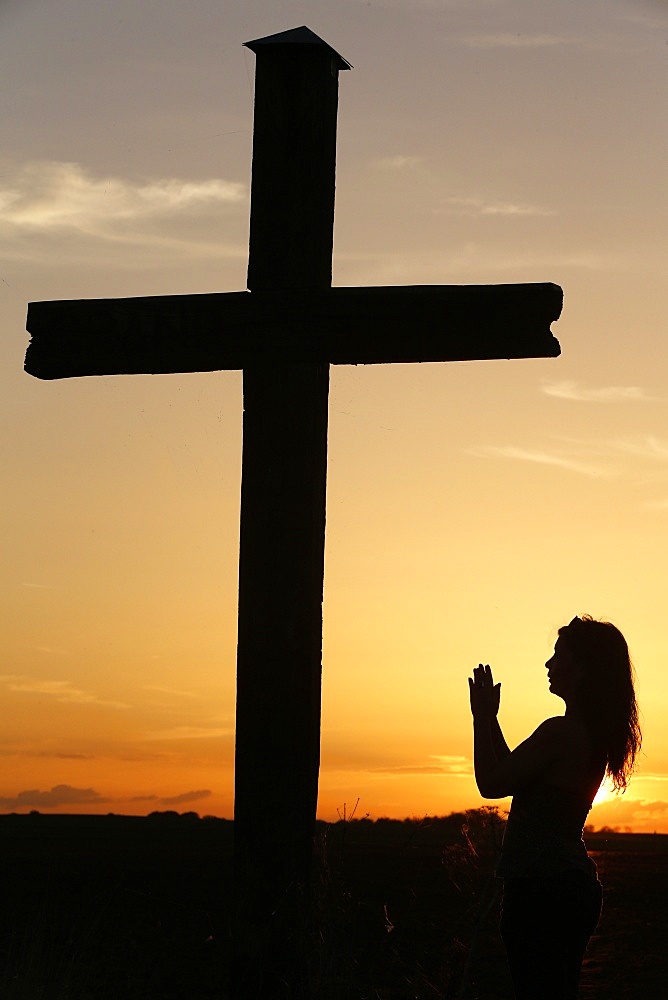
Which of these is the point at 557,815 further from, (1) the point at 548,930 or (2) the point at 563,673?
(2) the point at 563,673

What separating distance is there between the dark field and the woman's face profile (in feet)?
2.19

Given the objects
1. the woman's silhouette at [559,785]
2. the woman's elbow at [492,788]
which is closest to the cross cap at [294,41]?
the woman's silhouette at [559,785]

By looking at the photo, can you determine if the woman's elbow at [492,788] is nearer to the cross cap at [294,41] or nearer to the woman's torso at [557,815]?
the woman's torso at [557,815]

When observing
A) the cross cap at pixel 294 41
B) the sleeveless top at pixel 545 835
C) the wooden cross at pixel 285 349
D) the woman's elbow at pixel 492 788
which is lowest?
the sleeveless top at pixel 545 835

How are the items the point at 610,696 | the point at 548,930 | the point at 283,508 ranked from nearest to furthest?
the point at 548,930 → the point at 610,696 → the point at 283,508

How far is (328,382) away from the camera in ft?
14.5

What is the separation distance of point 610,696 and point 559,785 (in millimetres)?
340

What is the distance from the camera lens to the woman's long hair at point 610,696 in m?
3.92

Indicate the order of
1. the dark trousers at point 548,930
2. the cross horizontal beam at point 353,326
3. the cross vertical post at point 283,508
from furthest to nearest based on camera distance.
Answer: the cross horizontal beam at point 353,326, the cross vertical post at point 283,508, the dark trousers at point 548,930

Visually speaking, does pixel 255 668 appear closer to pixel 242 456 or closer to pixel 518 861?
pixel 242 456

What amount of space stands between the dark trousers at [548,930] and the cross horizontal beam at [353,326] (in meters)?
1.83

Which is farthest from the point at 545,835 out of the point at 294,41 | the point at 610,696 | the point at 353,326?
the point at 294,41

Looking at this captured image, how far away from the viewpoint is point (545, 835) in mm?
3787

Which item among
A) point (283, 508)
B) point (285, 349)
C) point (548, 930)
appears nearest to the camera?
point (548, 930)
